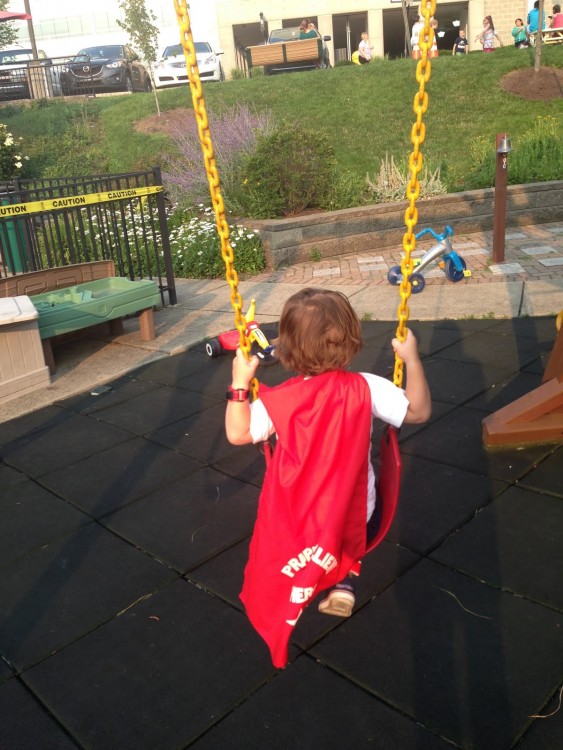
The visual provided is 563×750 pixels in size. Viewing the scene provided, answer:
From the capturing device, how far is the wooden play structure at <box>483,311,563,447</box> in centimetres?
385

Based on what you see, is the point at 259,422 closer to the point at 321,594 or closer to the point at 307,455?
the point at 307,455

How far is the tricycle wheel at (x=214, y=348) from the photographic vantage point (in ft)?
19.5

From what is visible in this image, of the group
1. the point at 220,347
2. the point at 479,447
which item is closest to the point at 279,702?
the point at 479,447

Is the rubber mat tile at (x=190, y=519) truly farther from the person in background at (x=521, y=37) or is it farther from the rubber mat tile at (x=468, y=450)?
the person in background at (x=521, y=37)

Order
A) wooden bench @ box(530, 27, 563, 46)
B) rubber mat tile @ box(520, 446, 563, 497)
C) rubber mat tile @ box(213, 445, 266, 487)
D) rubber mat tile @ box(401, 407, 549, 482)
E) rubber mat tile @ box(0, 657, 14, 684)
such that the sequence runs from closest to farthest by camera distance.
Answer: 1. rubber mat tile @ box(0, 657, 14, 684)
2. rubber mat tile @ box(520, 446, 563, 497)
3. rubber mat tile @ box(401, 407, 549, 482)
4. rubber mat tile @ box(213, 445, 266, 487)
5. wooden bench @ box(530, 27, 563, 46)

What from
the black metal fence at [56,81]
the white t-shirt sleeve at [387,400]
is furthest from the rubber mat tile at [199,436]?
the black metal fence at [56,81]

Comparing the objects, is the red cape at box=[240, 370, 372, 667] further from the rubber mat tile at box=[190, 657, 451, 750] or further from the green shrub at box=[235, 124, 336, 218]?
the green shrub at box=[235, 124, 336, 218]

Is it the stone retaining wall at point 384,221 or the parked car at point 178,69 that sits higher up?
the parked car at point 178,69

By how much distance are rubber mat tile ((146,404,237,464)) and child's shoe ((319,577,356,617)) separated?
5.14 ft

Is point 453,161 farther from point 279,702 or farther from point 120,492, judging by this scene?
point 279,702

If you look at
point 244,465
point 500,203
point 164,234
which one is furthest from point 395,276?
point 244,465

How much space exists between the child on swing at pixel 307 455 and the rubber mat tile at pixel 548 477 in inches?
58.1

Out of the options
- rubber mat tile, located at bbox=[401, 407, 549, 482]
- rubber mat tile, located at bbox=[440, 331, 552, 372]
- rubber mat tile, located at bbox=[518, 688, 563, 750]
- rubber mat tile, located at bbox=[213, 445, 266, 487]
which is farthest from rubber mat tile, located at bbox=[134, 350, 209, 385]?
rubber mat tile, located at bbox=[518, 688, 563, 750]

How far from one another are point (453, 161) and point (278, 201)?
613cm
